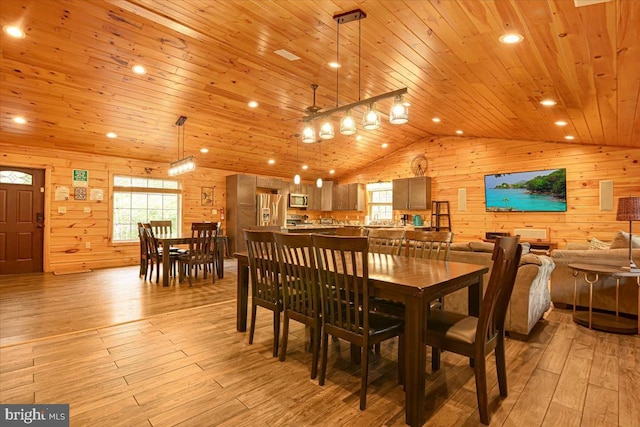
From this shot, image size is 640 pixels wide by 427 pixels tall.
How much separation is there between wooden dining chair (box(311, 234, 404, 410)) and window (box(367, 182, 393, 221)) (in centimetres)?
695

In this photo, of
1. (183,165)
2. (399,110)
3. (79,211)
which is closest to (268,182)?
(183,165)

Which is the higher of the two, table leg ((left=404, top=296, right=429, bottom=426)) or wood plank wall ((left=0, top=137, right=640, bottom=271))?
wood plank wall ((left=0, top=137, right=640, bottom=271))

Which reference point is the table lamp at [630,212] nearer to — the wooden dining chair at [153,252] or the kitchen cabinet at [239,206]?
the wooden dining chair at [153,252]

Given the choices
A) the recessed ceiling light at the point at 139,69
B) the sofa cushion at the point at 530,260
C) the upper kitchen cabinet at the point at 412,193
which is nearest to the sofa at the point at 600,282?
the sofa cushion at the point at 530,260

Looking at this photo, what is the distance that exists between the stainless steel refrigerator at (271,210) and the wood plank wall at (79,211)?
236 centimetres

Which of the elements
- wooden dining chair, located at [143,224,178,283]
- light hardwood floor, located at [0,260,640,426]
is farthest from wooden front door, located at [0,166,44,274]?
light hardwood floor, located at [0,260,640,426]

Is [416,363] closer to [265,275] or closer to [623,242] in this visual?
[265,275]

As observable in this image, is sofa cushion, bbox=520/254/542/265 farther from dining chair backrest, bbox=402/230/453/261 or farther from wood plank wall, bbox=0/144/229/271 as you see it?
wood plank wall, bbox=0/144/229/271

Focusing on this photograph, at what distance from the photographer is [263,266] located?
282 cm

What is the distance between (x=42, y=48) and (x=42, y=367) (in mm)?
3273

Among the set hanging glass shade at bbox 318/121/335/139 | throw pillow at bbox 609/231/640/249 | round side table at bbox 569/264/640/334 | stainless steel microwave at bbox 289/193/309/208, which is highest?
hanging glass shade at bbox 318/121/335/139

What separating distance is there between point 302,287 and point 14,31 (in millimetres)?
3817

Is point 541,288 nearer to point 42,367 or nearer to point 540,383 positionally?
point 540,383

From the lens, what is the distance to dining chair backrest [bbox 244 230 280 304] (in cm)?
267
